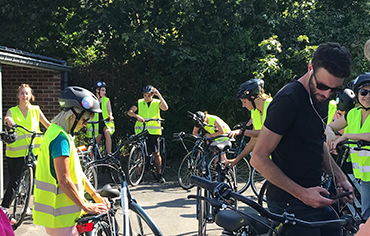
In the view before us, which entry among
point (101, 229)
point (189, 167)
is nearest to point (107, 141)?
point (189, 167)

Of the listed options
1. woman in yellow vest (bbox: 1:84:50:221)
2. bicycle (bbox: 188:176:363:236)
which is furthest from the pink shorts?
woman in yellow vest (bbox: 1:84:50:221)

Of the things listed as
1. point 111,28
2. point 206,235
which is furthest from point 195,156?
point 111,28

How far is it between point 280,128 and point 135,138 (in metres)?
5.97

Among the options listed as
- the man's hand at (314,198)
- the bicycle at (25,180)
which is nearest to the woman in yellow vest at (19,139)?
the bicycle at (25,180)

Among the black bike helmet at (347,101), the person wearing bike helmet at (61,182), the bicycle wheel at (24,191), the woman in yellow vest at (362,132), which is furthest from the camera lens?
the bicycle wheel at (24,191)

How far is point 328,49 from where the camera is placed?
235 centimetres

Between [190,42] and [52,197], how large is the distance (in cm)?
→ 847

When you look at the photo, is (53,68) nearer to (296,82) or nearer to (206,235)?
(206,235)

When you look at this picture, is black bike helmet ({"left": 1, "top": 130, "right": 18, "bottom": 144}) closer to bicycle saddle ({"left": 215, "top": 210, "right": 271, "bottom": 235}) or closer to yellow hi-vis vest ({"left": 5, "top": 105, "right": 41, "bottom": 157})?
yellow hi-vis vest ({"left": 5, "top": 105, "right": 41, "bottom": 157})

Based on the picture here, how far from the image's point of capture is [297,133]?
8.10 ft

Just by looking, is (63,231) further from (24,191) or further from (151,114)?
(151,114)

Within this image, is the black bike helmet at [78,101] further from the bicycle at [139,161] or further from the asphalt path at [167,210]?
the bicycle at [139,161]

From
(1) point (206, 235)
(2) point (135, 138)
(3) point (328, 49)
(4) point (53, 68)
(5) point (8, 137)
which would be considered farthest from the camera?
(4) point (53, 68)

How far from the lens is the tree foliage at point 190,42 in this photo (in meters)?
10.7
